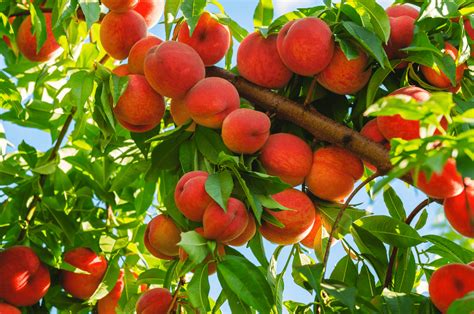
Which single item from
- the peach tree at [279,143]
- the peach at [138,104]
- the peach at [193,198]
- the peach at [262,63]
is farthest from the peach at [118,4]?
the peach at [193,198]

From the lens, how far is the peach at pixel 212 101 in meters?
1.66

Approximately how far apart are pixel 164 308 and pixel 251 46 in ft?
1.97

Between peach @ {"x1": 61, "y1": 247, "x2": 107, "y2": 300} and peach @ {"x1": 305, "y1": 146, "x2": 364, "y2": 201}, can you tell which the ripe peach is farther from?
peach @ {"x1": 61, "y1": 247, "x2": 107, "y2": 300}

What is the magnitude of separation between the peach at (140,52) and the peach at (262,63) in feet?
0.68

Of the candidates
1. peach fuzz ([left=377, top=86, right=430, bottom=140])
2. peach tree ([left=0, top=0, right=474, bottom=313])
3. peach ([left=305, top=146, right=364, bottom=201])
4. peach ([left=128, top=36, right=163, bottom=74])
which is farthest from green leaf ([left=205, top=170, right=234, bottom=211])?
peach ([left=128, top=36, right=163, bottom=74])

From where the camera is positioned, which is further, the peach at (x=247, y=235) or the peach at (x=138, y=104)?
the peach at (x=138, y=104)

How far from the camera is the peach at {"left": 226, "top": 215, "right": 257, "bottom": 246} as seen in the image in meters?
1.59

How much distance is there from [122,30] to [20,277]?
67 cm

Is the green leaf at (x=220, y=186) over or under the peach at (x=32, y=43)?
over

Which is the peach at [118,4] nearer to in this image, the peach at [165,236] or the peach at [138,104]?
the peach at [138,104]

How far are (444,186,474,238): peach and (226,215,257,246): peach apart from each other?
37cm

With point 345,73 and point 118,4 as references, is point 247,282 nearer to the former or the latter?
point 345,73

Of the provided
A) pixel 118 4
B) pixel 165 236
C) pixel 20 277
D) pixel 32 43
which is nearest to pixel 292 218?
pixel 165 236

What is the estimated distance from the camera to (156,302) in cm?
170
